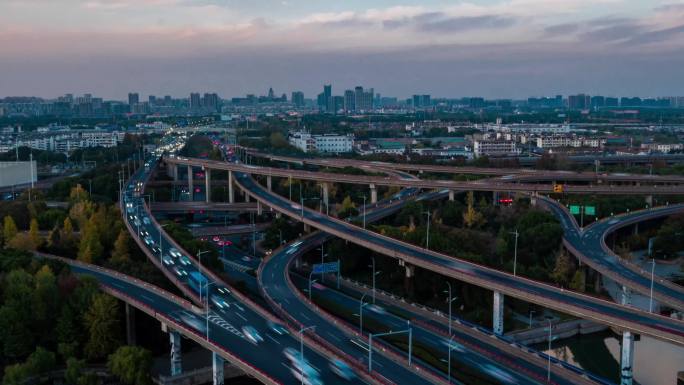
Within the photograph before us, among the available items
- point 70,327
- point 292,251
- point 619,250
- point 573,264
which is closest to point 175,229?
point 292,251

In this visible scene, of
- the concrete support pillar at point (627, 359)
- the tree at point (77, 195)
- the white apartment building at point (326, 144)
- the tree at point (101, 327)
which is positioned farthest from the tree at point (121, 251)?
the white apartment building at point (326, 144)

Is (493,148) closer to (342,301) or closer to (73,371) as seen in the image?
(342,301)

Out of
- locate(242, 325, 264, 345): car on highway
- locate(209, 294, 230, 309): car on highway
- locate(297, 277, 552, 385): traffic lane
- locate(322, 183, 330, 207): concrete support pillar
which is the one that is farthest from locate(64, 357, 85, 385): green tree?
locate(322, 183, 330, 207): concrete support pillar

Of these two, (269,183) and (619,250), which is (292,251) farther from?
(269,183)

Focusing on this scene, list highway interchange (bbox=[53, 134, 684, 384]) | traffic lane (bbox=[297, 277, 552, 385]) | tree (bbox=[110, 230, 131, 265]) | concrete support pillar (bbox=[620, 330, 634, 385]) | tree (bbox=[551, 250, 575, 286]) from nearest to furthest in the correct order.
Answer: highway interchange (bbox=[53, 134, 684, 384]), traffic lane (bbox=[297, 277, 552, 385]), concrete support pillar (bbox=[620, 330, 634, 385]), tree (bbox=[551, 250, 575, 286]), tree (bbox=[110, 230, 131, 265])

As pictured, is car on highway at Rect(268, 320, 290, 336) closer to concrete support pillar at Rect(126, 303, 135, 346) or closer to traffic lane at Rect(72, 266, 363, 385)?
traffic lane at Rect(72, 266, 363, 385)

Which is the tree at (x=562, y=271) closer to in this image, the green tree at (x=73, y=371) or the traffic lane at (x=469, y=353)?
the traffic lane at (x=469, y=353)
